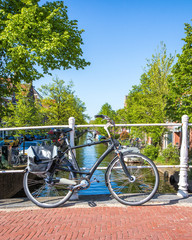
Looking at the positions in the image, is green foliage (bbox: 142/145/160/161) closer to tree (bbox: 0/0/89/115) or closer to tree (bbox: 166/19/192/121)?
tree (bbox: 166/19/192/121)

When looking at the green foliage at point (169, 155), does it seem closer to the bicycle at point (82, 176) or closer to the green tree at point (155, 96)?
the green tree at point (155, 96)

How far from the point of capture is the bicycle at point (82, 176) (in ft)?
12.1

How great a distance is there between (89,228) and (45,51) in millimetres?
7445

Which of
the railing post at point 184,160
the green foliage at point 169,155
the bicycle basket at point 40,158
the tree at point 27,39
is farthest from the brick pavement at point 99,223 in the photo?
the green foliage at point 169,155

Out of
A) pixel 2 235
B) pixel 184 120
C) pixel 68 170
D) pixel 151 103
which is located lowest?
pixel 2 235

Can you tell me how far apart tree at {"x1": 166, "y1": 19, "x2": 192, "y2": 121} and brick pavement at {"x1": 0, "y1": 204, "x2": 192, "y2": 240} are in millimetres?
11512

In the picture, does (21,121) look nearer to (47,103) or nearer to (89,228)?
(47,103)

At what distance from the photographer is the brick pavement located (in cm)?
279

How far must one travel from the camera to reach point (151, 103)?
22203mm

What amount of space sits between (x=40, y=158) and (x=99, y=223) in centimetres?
121

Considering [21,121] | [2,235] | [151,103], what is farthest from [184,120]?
[21,121]

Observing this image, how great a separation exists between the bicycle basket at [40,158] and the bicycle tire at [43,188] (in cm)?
12

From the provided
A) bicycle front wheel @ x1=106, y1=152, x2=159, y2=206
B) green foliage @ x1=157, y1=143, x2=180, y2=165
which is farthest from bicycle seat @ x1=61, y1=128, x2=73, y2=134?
green foliage @ x1=157, y1=143, x2=180, y2=165

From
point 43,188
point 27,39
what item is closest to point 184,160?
point 43,188
